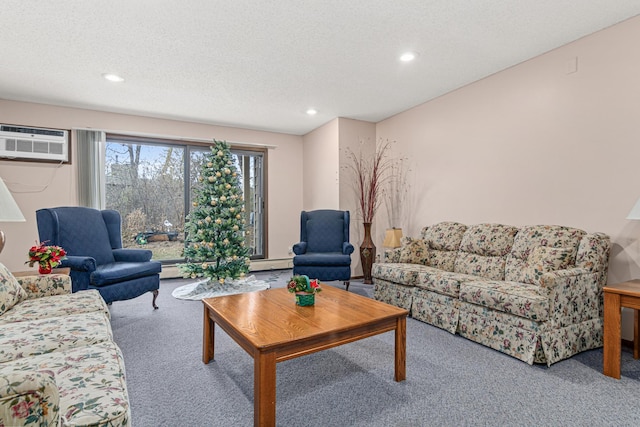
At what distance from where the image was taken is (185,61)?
326cm

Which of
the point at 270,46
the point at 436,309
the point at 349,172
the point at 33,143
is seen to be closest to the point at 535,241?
the point at 436,309

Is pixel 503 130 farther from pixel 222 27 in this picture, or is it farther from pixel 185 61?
pixel 185 61

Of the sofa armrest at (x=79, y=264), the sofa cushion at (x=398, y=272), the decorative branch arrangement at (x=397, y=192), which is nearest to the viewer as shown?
the sofa armrest at (x=79, y=264)

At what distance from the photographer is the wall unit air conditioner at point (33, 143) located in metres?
4.13

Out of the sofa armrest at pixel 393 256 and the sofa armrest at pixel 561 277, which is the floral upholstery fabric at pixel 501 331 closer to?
the sofa armrest at pixel 561 277

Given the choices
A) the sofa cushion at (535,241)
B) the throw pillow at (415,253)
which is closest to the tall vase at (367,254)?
the throw pillow at (415,253)

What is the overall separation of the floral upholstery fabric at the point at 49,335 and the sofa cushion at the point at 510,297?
2576mm

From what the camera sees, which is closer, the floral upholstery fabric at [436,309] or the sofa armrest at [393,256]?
the floral upholstery fabric at [436,309]

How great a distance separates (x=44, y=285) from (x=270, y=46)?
8.76 ft

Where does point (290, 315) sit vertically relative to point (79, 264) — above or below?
below

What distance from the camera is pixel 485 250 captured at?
3.29 metres

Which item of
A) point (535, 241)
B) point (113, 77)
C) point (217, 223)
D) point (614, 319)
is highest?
point (113, 77)

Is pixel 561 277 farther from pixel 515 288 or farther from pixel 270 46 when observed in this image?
pixel 270 46

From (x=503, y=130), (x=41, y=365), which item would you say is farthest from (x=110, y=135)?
(x=503, y=130)
